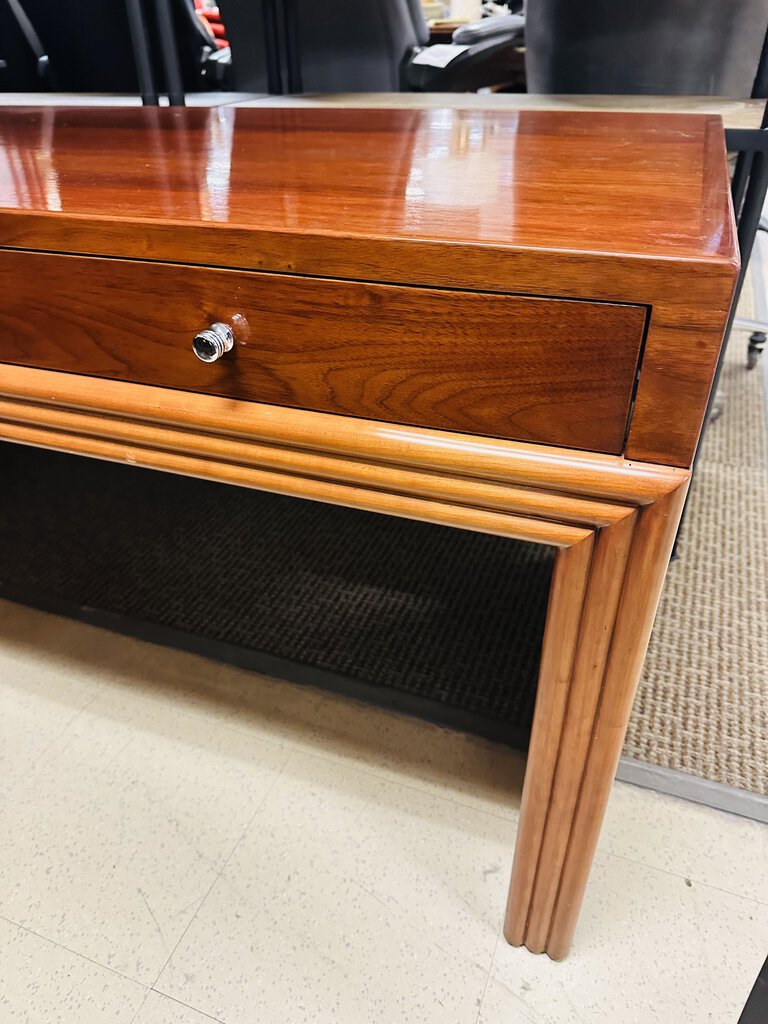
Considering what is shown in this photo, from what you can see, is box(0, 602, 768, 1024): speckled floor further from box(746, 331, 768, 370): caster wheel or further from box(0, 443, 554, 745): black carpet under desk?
box(746, 331, 768, 370): caster wheel

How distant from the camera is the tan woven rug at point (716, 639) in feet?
2.60

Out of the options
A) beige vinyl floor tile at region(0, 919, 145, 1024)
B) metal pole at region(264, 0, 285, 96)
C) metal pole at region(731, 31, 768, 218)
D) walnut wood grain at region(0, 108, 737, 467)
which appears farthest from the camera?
metal pole at region(264, 0, 285, 96)

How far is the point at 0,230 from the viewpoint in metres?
0.47

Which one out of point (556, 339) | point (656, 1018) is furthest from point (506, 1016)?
point (556, 339)

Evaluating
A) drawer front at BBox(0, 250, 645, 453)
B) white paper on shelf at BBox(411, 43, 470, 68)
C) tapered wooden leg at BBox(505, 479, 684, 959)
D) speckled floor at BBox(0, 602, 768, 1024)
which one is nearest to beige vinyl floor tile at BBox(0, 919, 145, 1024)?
speckled floor at BBox(0, 602, 768, 1024)

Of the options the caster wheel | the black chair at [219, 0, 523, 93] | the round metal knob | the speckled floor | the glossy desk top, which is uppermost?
the glossy desk top

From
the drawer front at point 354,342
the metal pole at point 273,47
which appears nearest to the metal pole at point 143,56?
the metal pole at point 273,47

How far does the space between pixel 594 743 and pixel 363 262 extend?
13.1 inches

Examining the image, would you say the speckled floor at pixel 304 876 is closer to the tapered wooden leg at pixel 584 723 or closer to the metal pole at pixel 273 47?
the tapered wooden leg at pixel 584 723

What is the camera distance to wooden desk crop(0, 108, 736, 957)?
14.5 inches

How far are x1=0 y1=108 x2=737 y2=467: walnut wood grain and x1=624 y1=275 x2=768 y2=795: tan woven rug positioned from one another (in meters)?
0.53

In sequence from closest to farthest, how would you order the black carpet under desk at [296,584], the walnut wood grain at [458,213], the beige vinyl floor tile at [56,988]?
1. the walnut wood grain at [458,213]
2. the beige vinyl floor tile at [56,988]
3. the black carpet under desk at [296,584]

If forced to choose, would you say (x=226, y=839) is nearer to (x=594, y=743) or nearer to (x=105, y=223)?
(x=594, y=743)

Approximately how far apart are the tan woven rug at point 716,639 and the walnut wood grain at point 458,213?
527mm
